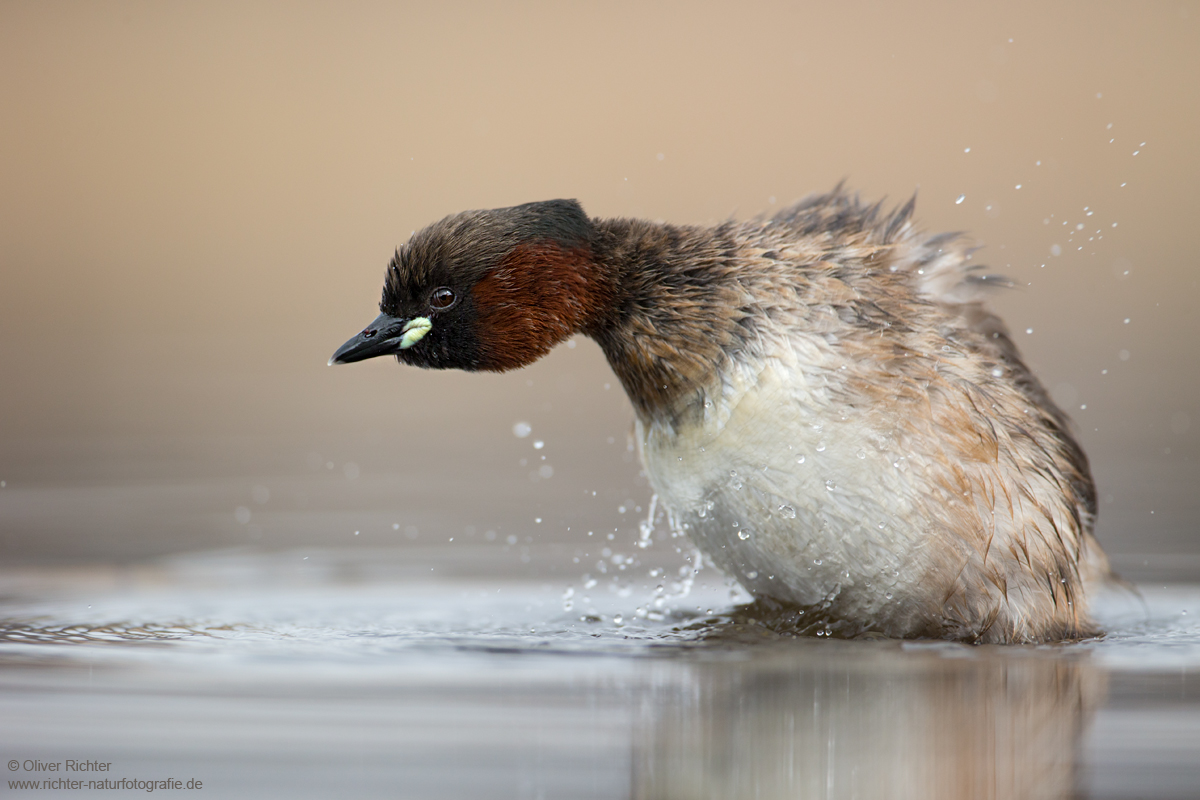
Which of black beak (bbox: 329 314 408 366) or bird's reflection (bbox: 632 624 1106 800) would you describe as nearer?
bird's reflection (bbox: 632 624 1106 800)

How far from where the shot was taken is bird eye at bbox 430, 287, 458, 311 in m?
5.74

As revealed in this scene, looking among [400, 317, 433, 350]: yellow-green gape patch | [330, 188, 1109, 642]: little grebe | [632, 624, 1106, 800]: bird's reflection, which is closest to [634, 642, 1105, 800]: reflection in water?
[632, 624, 1106, 800]: bird's reflection

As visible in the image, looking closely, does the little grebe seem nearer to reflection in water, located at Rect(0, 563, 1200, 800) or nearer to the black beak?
the black beak

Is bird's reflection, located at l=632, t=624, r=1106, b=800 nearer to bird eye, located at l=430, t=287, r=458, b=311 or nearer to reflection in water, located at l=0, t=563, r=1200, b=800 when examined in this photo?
reflection in water, located at l=0, t=563, r=1200, b=800

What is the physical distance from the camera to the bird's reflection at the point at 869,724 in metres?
4.06

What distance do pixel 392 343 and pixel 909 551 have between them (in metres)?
2.08

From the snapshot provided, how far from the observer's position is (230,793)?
12.9 ft

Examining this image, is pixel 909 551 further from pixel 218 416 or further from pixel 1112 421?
pixel 218 416

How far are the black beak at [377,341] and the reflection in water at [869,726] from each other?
5.53 ft

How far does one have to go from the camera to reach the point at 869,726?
447 centimetres

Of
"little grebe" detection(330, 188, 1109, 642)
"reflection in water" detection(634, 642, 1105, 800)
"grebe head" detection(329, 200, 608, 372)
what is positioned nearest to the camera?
"reflection in water" detection(634, 642, 1105, 800)

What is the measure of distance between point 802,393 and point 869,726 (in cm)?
147

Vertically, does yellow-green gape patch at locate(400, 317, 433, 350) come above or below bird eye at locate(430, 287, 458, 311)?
below

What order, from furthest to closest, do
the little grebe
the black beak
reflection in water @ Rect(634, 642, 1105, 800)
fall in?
1. the black beak
2. the little grebe
3. reflection in water @ Rect(634, 642, 1105, 800)
